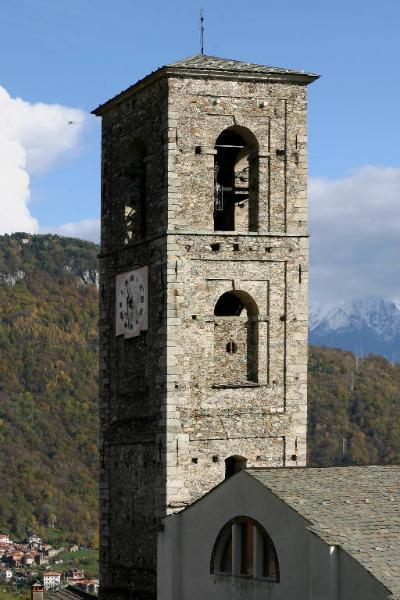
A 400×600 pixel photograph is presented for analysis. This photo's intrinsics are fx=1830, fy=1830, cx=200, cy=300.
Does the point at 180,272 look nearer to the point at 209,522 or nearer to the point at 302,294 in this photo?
the point at 302,294

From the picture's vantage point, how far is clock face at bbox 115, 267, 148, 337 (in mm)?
37969

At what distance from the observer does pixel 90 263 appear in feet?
461

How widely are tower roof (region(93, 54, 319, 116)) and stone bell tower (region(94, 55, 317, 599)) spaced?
0.03 meters

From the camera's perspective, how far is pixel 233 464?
37062 mm

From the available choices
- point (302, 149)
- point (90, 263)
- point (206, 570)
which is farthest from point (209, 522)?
point (90, 263)

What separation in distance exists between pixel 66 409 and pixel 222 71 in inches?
2953

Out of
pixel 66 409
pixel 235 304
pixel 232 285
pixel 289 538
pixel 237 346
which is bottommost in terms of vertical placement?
pixel 289 538

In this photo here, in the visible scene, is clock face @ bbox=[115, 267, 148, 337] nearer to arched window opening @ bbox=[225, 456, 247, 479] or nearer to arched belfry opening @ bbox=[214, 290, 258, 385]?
arched belfry opening @ bbox=[214, 290, 258, 385]

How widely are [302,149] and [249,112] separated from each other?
4.52ft

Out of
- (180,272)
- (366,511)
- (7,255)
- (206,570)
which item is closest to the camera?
(366,511)

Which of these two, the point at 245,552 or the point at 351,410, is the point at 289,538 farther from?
the point at 351,410

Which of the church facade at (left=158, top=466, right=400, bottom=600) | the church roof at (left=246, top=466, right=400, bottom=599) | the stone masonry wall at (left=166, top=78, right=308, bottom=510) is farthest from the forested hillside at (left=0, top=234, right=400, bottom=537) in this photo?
the church roof at (left=246, top=466, right=400, bottom=599)

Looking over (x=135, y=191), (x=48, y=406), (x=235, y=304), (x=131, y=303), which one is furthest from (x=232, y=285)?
(x=48, y=406)

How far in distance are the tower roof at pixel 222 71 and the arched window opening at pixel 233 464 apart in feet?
25.5
